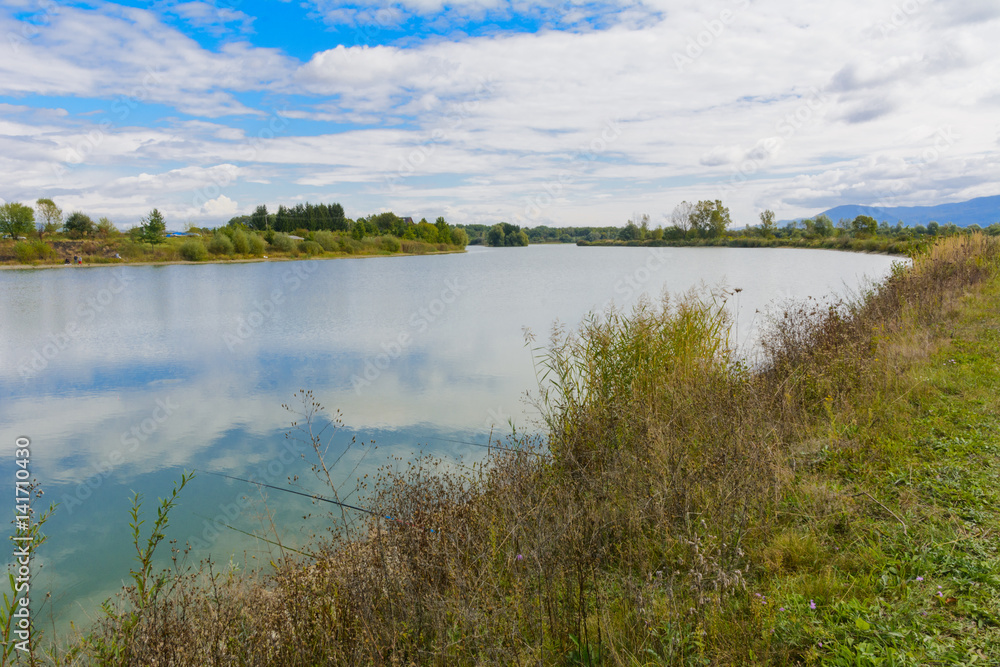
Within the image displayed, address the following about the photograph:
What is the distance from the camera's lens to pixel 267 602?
3566 mm

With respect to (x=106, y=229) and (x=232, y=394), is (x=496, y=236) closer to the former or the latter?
(x=106, y=229)

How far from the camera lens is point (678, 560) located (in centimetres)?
320

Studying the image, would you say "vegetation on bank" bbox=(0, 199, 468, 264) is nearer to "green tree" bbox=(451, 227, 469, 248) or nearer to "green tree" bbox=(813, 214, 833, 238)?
"green tree" bbox=(451, 227, 469, 248)

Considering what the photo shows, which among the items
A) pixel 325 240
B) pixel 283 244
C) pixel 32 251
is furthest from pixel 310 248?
pixel 32 251

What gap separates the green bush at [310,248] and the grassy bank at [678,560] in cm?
6283

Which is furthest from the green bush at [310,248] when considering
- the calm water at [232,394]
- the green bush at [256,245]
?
the calm water at [232,394]

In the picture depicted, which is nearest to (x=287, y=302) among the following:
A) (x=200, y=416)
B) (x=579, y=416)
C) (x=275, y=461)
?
(x=200, y=416)

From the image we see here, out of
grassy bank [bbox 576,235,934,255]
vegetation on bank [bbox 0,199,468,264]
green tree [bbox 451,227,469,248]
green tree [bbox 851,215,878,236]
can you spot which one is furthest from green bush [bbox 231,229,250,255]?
green tree [bbox 851,215,878,236]

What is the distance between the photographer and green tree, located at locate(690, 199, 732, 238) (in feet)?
233

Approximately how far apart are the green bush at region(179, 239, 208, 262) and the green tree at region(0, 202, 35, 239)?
17.9 m

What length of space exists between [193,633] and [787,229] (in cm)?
7515

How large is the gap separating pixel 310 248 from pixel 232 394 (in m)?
57.3

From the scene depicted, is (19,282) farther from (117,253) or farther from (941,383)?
(941,383)

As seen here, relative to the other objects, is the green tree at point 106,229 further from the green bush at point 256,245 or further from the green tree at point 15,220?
the green bush at point 256,245
